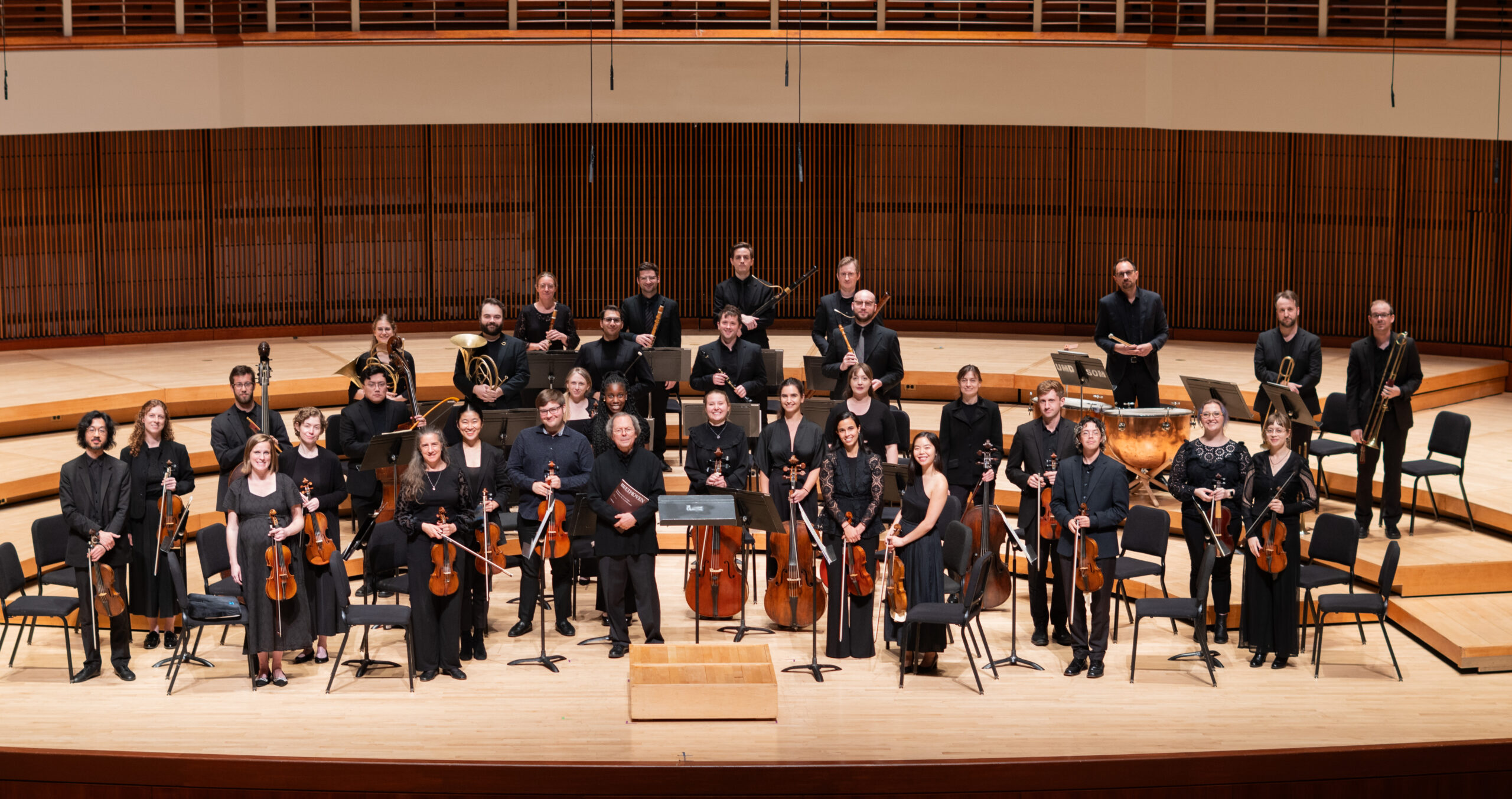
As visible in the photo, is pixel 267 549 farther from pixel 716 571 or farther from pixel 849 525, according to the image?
pixel 849 525

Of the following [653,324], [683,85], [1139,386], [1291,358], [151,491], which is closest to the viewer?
[151,491]

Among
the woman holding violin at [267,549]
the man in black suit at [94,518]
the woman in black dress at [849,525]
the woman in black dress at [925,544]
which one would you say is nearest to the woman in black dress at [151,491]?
the man in black suit at [94,518]

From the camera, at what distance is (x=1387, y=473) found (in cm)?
757

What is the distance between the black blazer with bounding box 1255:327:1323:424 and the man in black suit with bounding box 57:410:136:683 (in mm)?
5271

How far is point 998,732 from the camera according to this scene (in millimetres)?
5855

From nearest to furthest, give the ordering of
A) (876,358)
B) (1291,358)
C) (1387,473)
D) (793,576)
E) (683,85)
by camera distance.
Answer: (793,576)
(1387,473)
(1291,358)
(876,358)
(683,85)

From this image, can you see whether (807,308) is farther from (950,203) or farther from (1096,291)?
(1096,291)

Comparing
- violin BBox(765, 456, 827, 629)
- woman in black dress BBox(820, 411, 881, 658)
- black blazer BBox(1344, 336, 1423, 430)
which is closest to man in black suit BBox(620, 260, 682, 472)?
violin BBox(765, 456, 827, 629)

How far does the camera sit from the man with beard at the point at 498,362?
7.84 m

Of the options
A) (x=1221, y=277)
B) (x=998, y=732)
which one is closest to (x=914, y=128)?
(x=1221, y=277)

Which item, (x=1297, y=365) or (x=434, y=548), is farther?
(x=1297, y=365)

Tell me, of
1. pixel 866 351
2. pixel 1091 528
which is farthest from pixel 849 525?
pixel 866 351

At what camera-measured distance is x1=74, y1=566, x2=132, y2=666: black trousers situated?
252 inches

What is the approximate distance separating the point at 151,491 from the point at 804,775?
341 centimetres
